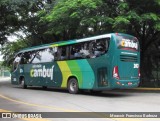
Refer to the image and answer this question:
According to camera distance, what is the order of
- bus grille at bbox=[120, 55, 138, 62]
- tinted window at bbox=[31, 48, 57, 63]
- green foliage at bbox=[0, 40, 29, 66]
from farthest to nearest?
1. green foliage at bbox=[0, 40, 29, 66]
2. tinted window at bbox=[31, 48, 57, 63]
3. bus grille at bbox=[120, 55, 138, 62]

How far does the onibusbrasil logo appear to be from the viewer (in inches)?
834

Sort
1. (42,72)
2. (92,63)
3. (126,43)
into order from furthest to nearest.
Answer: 1. (42,72)
2. (92,63)
3. (126,43)

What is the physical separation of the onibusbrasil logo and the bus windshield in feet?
19.4

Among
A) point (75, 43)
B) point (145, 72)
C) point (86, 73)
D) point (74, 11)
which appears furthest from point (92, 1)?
point (145, 72)

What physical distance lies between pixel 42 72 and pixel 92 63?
223 inches

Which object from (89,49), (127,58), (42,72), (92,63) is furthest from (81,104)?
(42,72)

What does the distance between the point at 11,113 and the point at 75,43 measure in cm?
903

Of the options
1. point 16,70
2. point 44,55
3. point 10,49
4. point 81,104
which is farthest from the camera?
point 10,49

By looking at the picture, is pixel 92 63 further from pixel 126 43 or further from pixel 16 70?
pixel 16 70

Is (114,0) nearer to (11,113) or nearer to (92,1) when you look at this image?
(92,1)

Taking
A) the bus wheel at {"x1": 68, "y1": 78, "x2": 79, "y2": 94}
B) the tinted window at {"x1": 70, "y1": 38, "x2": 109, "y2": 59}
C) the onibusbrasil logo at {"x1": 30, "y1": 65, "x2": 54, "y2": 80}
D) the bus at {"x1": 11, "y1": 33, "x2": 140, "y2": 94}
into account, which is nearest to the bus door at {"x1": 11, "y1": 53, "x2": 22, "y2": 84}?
the onibusbrasil logo at {"x1": 30, "y1": 65, "x2": 54, "y2": 80}

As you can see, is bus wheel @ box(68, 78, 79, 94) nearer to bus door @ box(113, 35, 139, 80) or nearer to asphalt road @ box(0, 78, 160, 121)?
asphalt road @ box(0, 78, 160, 121)

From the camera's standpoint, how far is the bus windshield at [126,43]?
54.6 ft

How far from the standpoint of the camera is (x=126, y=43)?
16969mm
